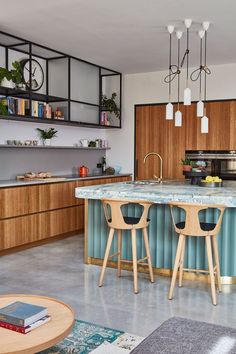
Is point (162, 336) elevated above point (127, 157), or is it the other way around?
point (127, 157)

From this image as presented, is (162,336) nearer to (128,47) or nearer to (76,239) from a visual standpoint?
(76,239)

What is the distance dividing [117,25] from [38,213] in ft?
8.76

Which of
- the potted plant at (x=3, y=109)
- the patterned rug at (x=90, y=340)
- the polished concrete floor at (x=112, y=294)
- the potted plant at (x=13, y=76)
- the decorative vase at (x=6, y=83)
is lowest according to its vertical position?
the polished concrete floor at (x=112, y=294)

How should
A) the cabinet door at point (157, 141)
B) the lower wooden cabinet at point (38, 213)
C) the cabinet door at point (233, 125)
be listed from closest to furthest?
the lower wooden cabinet at point (38, 213) → the cabinet door at point (233, 125) → the cabinet door at point (157, 141)

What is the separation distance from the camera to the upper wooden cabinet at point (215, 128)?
720 cm

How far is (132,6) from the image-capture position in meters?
4.48

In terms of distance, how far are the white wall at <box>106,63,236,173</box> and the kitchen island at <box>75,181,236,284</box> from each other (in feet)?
10.7

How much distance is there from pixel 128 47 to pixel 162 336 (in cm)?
484

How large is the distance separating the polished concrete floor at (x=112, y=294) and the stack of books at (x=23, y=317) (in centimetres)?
99

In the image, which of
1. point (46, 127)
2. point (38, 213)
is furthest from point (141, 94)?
point (38, 213)

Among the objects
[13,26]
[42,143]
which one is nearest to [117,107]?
[42,143]

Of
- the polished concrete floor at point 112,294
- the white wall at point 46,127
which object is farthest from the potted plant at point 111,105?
the polished concrete floor at point 112,294

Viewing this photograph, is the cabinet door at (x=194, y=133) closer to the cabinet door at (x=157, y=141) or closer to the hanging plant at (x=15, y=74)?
the cabinet door at (x=157, y=141)

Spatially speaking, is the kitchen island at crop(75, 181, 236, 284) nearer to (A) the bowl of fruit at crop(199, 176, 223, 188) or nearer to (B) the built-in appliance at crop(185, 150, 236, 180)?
(A) the bowl of fruit at crop(199, 176, 223, 188)
